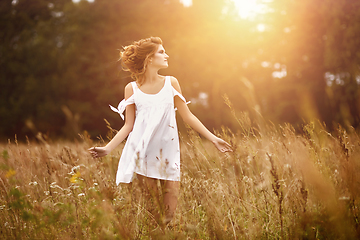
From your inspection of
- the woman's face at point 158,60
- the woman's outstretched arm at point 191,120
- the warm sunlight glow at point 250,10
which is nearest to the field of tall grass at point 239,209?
the woman's outstretched arm at point 191,120

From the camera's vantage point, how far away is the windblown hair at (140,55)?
2.50 metres

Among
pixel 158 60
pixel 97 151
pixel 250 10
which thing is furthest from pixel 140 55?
pixel 250 10

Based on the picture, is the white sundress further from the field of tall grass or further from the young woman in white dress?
the field of tall grass

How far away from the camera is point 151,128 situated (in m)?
2.28

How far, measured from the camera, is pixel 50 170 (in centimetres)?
292

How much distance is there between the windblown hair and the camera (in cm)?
250

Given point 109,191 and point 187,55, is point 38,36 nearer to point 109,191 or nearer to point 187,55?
point 187,55

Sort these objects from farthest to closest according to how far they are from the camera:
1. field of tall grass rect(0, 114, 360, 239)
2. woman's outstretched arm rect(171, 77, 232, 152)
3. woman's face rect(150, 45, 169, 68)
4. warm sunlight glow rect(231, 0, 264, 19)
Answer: warm sunlight glow rect(231, 0, 264, 19) < woman's face rect(150, 45, 169, 68) < woman's outstretched arm rect(171, 77, 232, 152) < field of tall grass rect(0, 114, 360, 239)

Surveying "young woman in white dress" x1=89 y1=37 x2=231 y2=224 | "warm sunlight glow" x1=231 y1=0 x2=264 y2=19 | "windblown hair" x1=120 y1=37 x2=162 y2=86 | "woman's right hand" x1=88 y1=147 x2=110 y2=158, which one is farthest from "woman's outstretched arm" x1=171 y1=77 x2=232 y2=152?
"warm sunlight glow" x1=231 y1=0 x2=264 y2=19

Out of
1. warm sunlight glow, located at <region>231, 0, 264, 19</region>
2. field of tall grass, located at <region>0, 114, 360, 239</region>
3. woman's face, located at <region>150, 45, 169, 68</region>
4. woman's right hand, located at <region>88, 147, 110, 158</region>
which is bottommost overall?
field of tall grass, located at <region>0, 114, 360, 239</region>

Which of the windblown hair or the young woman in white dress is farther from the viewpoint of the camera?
the windblown hair

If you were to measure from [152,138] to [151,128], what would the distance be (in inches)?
3.2

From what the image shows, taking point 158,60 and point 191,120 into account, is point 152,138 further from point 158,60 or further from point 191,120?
point 158,60

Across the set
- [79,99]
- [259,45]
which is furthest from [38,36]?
[259,45]
